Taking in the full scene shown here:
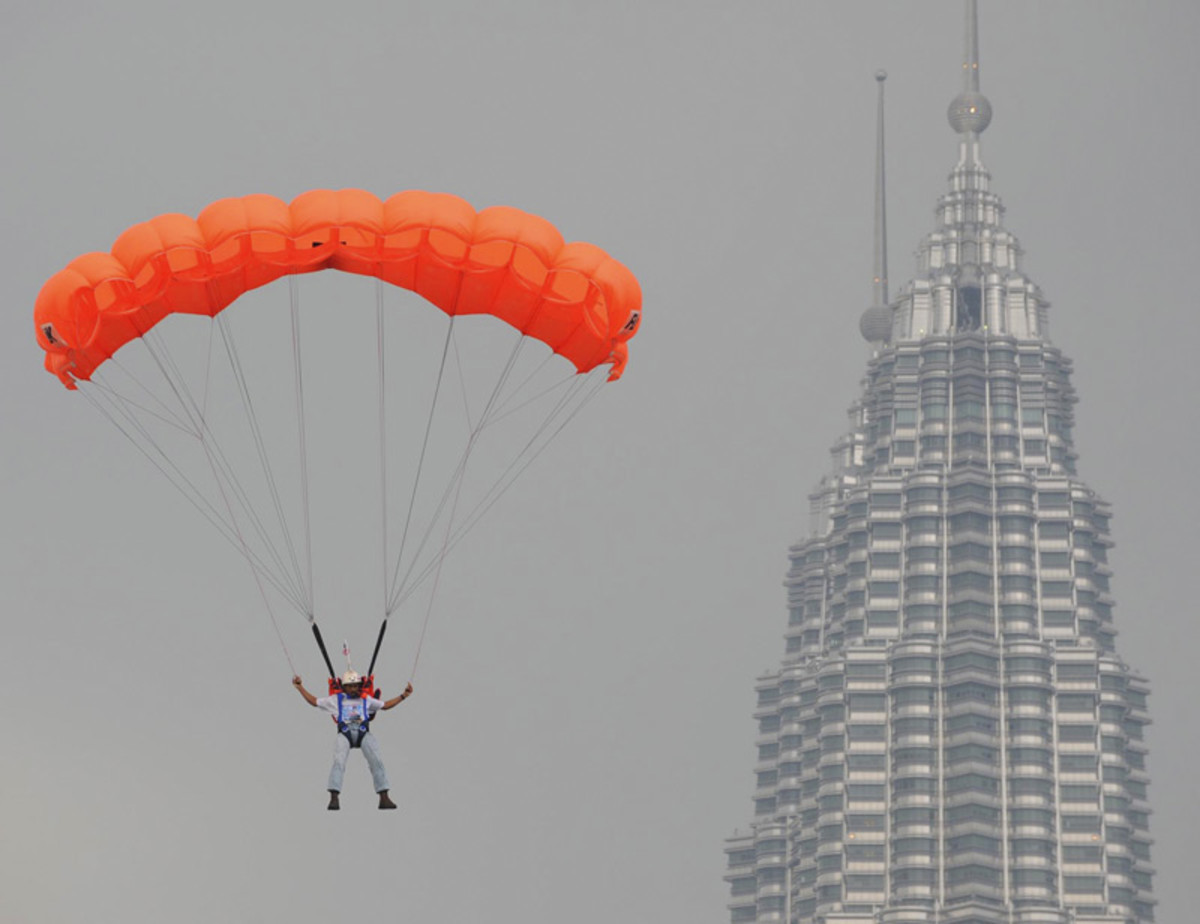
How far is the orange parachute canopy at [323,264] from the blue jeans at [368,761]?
37.7 feet

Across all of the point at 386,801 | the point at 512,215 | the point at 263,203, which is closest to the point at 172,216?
the point at 263,203

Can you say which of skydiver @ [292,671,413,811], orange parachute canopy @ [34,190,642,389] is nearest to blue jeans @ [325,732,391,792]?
skydiver @ [292,671,413,811]

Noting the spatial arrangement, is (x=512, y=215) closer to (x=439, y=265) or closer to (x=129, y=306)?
(x=439, y=265)

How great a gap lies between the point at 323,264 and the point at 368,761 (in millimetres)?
12387

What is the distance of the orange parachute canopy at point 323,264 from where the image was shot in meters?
69.7

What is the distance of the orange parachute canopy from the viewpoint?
69688 millimetres

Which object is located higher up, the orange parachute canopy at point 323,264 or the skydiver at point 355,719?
the orange parachute canopy at point 323,264

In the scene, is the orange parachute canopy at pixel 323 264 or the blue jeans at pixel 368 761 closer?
the blue jeans at pixel 368 761

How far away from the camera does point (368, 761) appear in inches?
2576

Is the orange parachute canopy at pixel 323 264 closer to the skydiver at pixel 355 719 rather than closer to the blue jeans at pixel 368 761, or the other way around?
the skydiver at pixel 355 719

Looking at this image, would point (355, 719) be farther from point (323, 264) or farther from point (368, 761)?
point (323, 264)

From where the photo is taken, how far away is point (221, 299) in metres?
71.1

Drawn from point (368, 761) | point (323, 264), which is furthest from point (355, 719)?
point (323, 264)

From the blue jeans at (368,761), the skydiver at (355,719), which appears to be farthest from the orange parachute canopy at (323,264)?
the blue jeans at (368,761)
